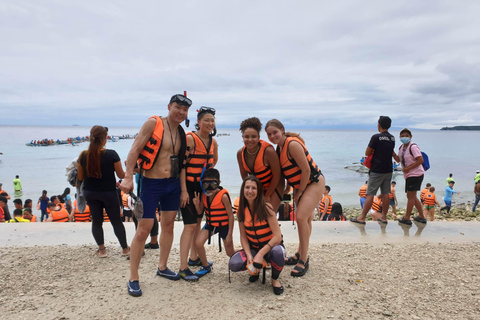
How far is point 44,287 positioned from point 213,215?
83.7 inches

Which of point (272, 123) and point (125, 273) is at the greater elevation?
point (272, 123)

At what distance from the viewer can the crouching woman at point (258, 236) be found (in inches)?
139

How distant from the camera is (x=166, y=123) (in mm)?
3750

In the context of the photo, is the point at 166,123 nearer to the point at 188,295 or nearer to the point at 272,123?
the point at 272,123

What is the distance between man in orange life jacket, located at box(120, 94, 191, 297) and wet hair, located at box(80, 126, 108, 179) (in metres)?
1.10

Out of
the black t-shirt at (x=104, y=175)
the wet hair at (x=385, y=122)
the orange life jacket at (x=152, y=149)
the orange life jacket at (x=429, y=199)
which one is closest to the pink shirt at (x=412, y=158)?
the wet hair at (x=385, y=122)

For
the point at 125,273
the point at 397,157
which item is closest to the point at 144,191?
the point at 125,273

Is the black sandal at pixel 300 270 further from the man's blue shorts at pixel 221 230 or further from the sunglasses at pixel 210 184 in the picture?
the sunglasses at pixel 210 184

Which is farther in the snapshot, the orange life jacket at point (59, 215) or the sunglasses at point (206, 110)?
the orange life jacket at point (59, 215)

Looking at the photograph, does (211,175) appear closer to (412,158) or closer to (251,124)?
(251,124)

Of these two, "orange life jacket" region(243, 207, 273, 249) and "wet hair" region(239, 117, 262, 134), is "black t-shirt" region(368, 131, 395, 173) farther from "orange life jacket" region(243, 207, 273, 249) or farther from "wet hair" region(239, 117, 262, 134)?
"orange life jacket" region(243, 207, 273, 249)

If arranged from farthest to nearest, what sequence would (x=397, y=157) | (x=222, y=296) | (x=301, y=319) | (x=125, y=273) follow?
(x=397, y=157) < (x=125, y=273) < (x=222, y=296) < (x=301, y=319)

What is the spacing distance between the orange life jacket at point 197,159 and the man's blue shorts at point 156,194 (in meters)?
0.24

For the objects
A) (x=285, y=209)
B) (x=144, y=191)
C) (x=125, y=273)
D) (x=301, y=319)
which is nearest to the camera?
(x=301, y=319)
